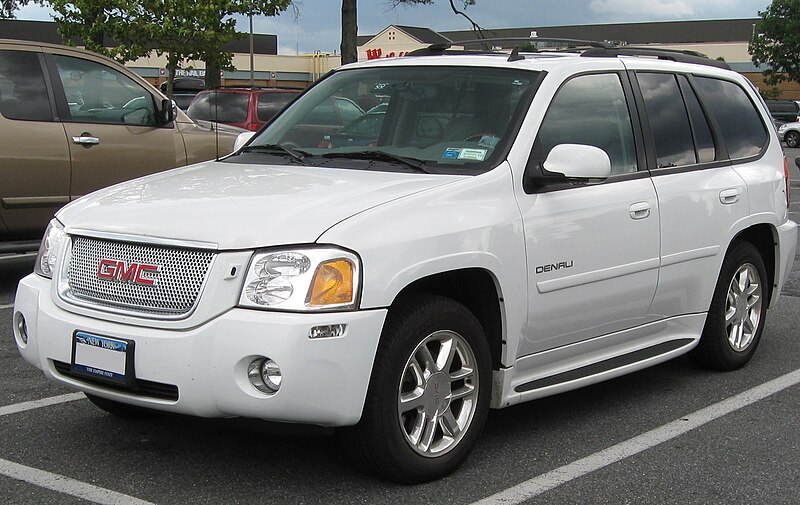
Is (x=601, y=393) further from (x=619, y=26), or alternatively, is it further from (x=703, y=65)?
(x=619, y=26)

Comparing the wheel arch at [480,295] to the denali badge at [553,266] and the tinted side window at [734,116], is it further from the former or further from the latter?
the tinted side window at [734,116]

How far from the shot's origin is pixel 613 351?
17.3ft

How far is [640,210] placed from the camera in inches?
206

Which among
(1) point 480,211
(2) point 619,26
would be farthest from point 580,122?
(2) point 619,26

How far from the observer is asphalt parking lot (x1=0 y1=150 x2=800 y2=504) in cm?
419

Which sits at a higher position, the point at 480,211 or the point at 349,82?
the point at 349,82

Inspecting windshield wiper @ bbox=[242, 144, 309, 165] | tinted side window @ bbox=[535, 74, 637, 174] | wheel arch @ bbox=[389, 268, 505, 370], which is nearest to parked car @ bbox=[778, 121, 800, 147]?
tinted side window @ bbox=[535, 74, 637, 174]

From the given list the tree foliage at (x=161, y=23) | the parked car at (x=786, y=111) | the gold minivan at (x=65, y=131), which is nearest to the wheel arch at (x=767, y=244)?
the gold minivan at (x=65, y=131)

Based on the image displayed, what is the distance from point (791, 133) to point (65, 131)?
3907 cm

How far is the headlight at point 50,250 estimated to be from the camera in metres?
4.50

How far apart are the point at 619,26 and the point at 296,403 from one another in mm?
88380

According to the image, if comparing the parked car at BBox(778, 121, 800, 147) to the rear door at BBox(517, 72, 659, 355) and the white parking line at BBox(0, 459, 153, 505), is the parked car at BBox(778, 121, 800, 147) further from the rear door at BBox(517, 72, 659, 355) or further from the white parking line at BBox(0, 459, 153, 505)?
the white parking line at BBox(0, 459, 153, 505)

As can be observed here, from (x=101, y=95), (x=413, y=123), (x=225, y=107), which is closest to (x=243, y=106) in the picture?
(x=225, y=107)

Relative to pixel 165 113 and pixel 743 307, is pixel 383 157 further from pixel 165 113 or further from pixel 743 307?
pixel 165 113
